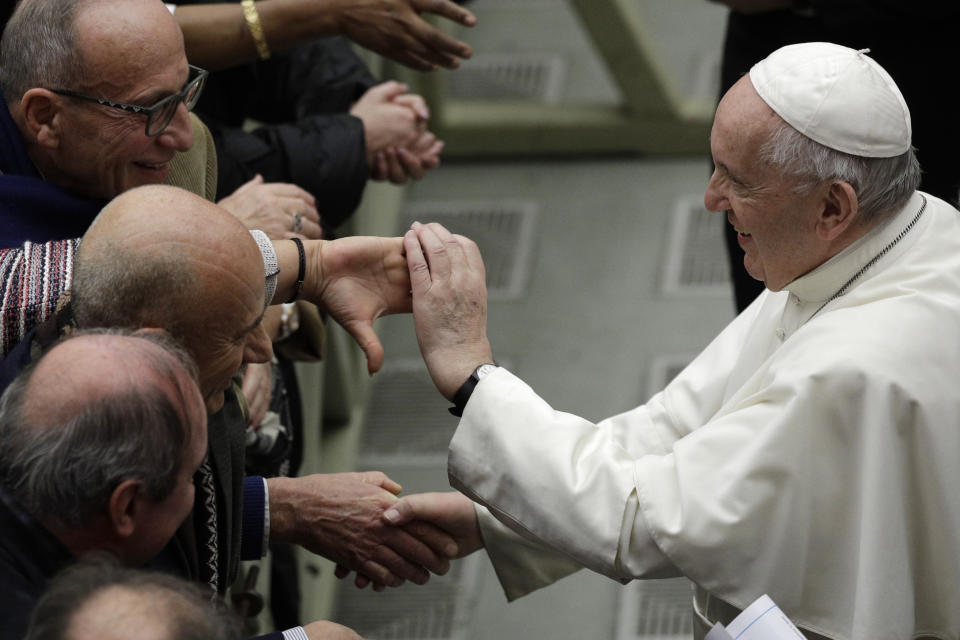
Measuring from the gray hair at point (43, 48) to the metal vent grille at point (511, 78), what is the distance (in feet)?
13.5

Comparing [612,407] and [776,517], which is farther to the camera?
[612,407]

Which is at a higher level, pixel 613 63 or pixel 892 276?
pixel 892 276

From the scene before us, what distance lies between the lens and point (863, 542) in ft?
6.93

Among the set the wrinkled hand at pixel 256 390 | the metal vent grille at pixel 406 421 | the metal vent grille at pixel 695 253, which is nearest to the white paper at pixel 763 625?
the wrinkled hand at pixel 256 390

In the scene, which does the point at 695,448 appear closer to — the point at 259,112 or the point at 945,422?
the point at 945,422

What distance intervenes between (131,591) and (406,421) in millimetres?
3327

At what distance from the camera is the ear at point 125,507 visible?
165cm

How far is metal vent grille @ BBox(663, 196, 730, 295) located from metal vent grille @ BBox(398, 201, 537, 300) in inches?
23.6

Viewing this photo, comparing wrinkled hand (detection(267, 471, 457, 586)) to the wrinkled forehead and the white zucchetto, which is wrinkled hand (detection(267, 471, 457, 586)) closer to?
the wrinkled forehead

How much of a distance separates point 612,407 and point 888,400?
8.49 feet

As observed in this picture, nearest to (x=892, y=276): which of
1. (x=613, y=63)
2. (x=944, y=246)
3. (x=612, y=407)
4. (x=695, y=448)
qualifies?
(x=944, y=246)

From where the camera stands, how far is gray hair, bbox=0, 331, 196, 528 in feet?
5.32

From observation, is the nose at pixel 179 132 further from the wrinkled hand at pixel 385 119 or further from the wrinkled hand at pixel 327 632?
the wrinkled hand at pixel 385 119

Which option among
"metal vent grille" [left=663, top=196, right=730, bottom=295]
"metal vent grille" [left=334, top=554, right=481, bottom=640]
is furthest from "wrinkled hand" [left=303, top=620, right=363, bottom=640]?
"metal vent grille" [left=663, top=196, right=730, bottom=295]
